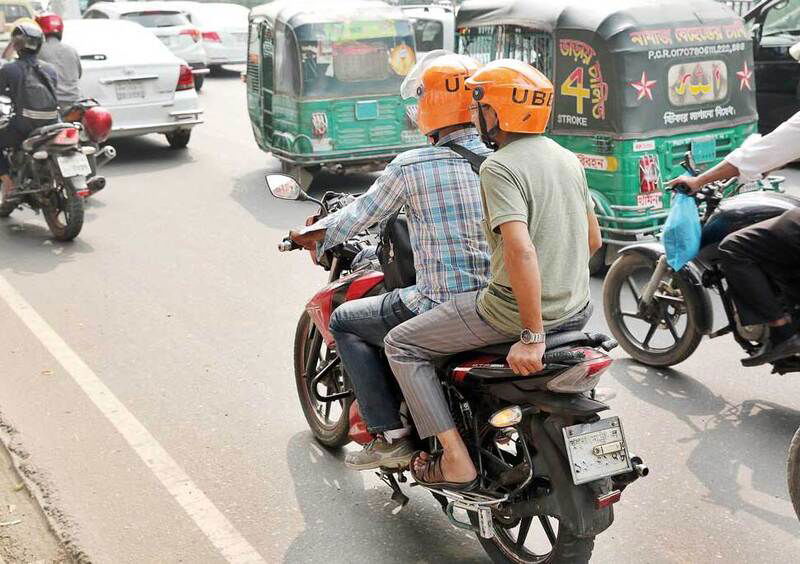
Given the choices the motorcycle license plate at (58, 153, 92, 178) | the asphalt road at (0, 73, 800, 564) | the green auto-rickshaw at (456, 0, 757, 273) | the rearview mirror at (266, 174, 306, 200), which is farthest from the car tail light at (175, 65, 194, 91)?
the rearview mirror at (266, 174, 306, 200)

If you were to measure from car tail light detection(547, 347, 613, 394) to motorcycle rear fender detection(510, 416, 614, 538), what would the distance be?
14 centimetres

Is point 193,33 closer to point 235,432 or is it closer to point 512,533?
point 235,432

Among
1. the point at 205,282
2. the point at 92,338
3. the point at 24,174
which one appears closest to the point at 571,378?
the point at 92,338

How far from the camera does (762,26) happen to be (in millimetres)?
11359

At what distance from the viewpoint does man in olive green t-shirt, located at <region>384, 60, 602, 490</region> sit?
3.38 metres

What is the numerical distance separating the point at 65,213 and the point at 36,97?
1.07 meters

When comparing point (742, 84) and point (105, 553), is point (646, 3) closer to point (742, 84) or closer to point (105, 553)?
point (742, 84)

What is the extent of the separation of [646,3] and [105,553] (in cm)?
549

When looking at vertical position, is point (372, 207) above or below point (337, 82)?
above

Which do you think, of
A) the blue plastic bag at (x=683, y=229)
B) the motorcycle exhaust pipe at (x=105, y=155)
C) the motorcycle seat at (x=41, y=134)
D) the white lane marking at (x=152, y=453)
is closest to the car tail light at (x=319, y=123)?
the motorcycle exhaust pipe at (x=105, y=155)

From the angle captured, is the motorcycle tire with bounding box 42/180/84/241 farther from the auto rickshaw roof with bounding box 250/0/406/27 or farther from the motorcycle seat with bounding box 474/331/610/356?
the motorcycle seat with bounding box 474/331/610/356

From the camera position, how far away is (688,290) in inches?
221

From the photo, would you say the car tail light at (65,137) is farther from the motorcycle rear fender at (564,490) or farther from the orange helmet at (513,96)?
the motorcycle rear fender at (564,490)

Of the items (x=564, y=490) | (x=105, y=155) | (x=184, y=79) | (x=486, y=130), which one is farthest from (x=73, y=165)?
(x=564, y=490)
